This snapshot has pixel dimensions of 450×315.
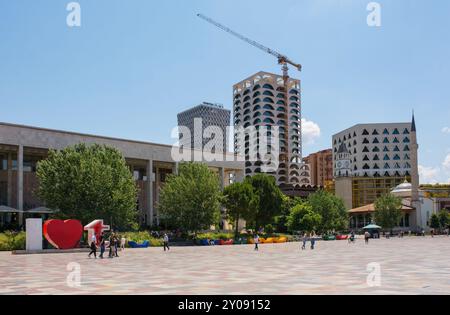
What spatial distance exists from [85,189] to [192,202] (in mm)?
13662

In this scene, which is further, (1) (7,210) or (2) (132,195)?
(1) (7,210)

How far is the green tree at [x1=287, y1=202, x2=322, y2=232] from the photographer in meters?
75.6

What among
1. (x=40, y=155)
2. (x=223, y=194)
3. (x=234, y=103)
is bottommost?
(x=223, y=194)

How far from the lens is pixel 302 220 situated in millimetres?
75625

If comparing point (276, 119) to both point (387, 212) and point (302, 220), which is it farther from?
point (302, 220)

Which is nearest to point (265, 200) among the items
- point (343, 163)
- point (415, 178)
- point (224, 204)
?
point (224, 204)

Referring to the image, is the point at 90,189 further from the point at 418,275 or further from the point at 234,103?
the point at 234,103

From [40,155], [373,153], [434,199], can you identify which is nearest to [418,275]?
[40,155]

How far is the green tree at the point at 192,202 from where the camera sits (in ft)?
193

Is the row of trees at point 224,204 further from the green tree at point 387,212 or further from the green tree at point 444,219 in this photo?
the green tree at point 444,219

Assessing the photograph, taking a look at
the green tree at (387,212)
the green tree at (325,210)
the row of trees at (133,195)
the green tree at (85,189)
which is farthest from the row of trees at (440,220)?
the green tree at (85,189)
